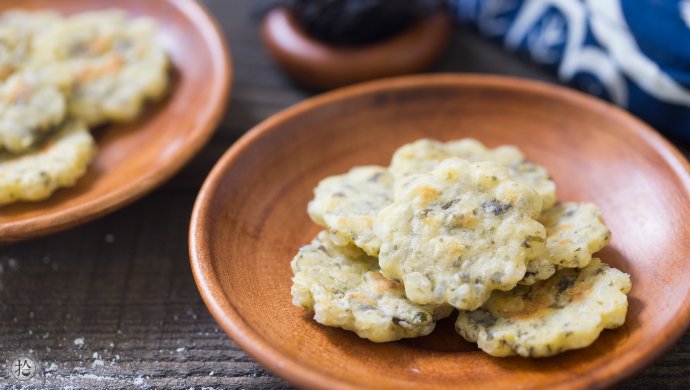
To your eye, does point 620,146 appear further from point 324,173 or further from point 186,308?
point 186,308

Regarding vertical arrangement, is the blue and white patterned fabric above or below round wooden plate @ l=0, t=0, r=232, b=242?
above

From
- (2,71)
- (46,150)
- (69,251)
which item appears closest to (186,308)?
(69,251)

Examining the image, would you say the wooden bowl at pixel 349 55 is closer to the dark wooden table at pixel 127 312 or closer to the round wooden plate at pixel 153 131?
the round wooden plate at pixel 153 131

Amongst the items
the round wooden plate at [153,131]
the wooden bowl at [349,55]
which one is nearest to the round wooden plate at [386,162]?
the round wooden plate at [153,131]

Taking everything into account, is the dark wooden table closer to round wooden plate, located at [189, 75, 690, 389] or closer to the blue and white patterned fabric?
round wooden plate, located at [189, 75, 690, 389]

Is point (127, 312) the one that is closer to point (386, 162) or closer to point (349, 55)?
point (386, 162)

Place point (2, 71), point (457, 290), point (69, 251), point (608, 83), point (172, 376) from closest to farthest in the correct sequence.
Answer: point (457, 290), point (172, 376), point (69, 251), point (2, 71), point (608, 83)

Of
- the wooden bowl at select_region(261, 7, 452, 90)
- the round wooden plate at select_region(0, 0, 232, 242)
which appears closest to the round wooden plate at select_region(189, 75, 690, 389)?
the round wooden plate at select_region(0, 0, 232, 242)
